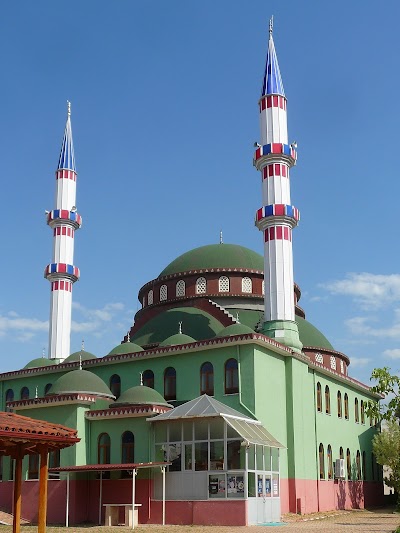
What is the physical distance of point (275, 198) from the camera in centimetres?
3475

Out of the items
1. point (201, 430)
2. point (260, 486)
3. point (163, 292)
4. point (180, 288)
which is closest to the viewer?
point (260, 486)

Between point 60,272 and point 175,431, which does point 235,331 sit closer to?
point 175,431

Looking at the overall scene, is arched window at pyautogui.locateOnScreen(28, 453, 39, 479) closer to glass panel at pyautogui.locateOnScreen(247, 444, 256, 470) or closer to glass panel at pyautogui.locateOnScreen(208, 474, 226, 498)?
glass panel at pyautogui.locateOnScreen(208, 474, 226, 498)

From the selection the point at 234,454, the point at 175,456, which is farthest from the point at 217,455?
the point at 175,456

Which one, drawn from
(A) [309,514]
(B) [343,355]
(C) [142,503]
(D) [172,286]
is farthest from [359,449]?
(C) [142,503]

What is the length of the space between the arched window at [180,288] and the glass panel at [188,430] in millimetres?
13799

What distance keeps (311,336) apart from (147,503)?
1757 cm

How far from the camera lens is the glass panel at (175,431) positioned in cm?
2653

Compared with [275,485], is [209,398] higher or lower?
higher

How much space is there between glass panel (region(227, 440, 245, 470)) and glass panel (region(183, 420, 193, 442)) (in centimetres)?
A: 160

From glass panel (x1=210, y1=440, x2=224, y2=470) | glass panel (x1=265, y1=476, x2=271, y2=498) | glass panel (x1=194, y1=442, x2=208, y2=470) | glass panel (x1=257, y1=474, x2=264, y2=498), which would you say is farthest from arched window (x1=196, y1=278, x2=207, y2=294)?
glass panel (x1=257, y1=474, x2=264, y2=498)

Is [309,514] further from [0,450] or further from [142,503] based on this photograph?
[0,450]

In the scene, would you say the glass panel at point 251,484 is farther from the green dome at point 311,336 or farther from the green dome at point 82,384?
the green dome at point 311,336

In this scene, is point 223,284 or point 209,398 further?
point 223,284
